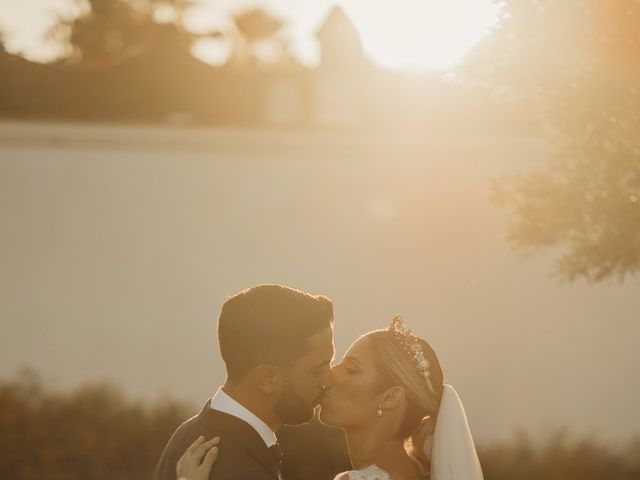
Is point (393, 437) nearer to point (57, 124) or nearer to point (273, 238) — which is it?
point (273, 238)

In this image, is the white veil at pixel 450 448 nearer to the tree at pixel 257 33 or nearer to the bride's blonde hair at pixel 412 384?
the bride's blonde hair at pixel 412 384

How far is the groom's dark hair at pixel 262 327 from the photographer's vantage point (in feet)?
17.4

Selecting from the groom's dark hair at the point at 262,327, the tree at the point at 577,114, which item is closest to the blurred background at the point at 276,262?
the tree at the point at 577,114

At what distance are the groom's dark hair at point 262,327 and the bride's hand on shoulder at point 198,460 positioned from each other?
0.31 m

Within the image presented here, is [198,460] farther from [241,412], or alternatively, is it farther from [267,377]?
[267,377]

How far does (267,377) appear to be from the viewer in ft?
17.7

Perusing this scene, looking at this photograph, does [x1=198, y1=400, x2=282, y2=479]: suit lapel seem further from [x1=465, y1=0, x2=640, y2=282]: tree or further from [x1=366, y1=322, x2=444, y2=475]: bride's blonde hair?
[x1=465, y1=0, x2=640, y2=282]: tree

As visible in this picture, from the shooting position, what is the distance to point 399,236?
17.9 m

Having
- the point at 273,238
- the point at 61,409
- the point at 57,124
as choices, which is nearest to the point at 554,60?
the point at 61,409

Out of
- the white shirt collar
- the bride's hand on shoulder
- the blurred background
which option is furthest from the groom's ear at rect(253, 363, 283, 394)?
the blurred background

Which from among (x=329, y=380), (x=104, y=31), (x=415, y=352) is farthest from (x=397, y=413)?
(x=104, y=31)

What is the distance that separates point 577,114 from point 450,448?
2.83 metres

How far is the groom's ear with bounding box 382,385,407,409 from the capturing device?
6094 mm

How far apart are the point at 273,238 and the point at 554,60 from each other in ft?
34.0
